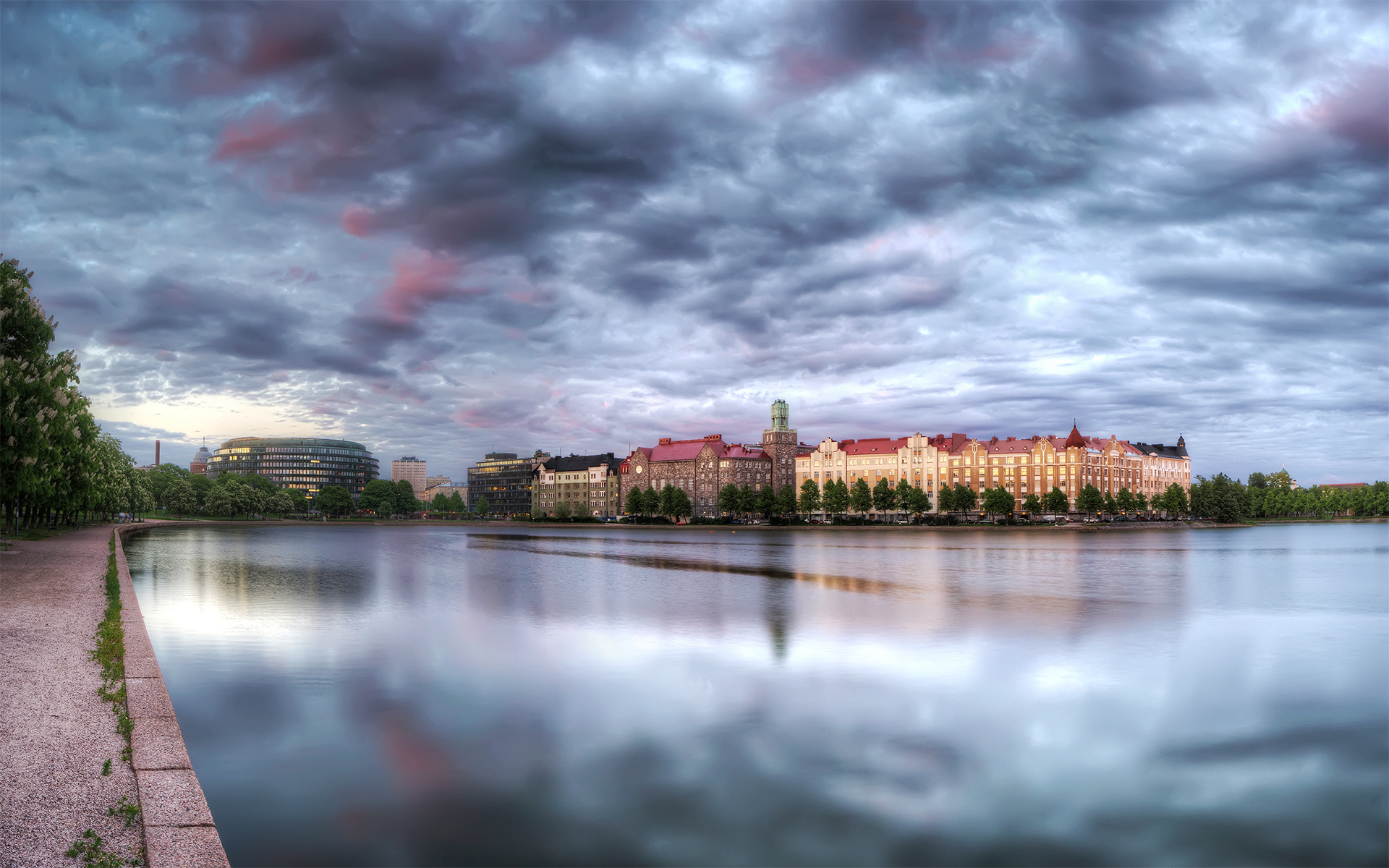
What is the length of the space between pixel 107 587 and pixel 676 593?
16.8 m

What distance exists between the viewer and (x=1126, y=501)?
146250 millimetres

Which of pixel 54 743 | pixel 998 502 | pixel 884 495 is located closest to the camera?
pixel 54 743

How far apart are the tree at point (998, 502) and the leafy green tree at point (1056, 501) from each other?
19.7 feet

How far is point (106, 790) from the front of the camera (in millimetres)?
7590

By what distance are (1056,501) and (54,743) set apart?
147664 mm

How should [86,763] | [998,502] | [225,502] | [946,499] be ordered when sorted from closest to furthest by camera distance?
[86,763], [225,502], [998,502], [946,499]

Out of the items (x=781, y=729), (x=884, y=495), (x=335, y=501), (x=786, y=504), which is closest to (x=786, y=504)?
(x=786, y=504)

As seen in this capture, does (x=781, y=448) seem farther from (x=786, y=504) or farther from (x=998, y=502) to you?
(x=998, y=502)

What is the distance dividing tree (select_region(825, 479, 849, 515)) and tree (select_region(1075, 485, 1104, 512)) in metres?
38.3

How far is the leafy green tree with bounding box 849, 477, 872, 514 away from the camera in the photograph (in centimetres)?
14912

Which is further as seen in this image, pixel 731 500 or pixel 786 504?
pixel 731 500

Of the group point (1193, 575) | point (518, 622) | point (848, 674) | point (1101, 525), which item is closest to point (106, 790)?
point (848, 674)

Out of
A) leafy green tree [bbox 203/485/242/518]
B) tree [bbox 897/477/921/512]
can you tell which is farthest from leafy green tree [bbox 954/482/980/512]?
leafy green tree [bbox 203/485/242/518]

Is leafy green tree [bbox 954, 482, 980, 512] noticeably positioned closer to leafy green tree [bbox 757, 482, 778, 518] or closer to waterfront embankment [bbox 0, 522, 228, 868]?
leafy green tree [bbox 757, 482, 778, 518]
